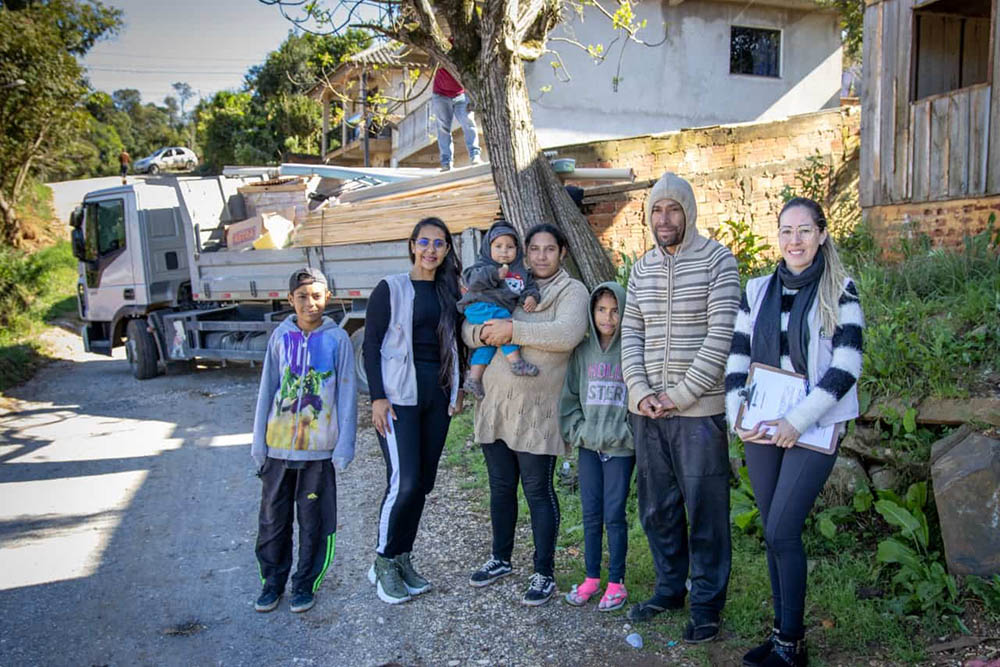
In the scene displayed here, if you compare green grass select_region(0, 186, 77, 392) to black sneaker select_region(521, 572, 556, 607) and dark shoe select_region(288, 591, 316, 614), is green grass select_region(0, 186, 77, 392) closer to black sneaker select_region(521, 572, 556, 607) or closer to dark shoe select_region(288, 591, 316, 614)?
dark shoe select_region(288, 591, 316, 614)

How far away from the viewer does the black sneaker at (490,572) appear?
13.6 ft

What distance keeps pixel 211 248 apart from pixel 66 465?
15.3 feet

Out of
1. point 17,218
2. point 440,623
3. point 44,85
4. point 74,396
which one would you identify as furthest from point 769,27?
point 17,218

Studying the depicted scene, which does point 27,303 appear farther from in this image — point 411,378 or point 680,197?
point 680,197

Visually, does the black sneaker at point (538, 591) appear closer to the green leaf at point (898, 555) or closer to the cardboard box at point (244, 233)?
the green leaf at point (898, 555)

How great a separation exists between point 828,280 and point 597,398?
1.24 m

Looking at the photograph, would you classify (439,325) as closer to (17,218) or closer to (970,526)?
(970,526)

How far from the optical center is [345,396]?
4043 mm

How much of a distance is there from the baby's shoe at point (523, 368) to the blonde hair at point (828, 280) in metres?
1.38

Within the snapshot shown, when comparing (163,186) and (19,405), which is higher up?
(163,186)

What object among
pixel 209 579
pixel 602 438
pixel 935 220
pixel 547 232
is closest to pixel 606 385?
pixel 602 438

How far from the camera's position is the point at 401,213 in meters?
8.10

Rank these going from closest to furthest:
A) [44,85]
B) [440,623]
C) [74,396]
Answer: [440,623] → [74,396] → [44,85]

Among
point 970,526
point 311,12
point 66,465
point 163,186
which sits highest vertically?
point 311,12
